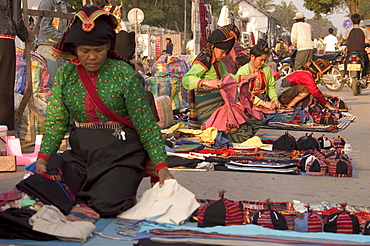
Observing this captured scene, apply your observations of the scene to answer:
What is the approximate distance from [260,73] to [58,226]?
5.42 m

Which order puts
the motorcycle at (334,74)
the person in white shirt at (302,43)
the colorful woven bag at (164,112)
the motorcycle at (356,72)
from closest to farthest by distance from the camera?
the colorful woven bag at (164,112)
the person in white shirt at (302,43)
the motorcycle at (356,72)
the motorcycle at (334,74)

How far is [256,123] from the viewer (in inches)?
302

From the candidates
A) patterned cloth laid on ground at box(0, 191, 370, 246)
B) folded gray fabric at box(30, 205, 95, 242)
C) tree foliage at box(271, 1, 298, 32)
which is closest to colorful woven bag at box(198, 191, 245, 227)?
patterned cloth laid on ground at box(0, 191, 370, 246)

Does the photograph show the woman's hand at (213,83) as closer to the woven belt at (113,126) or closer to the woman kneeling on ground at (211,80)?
the woman kneeling on ground at (211,80)

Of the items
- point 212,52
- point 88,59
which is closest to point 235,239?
point 88,59

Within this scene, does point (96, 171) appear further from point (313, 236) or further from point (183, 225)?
point (313, 236)

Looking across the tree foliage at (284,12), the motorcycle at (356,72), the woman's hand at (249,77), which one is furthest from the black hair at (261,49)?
the tree foliage at (284,12)

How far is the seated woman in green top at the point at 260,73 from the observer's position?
8211 mm

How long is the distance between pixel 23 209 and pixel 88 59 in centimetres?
101

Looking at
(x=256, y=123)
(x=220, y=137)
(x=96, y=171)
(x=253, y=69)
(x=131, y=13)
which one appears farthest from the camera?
(x=131, y=13)

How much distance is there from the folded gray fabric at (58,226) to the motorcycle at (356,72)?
12.7m

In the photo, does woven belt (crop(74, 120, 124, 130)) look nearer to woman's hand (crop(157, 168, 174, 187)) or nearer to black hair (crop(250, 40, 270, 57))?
woman's hand (crop(157, 168, 174, 187))

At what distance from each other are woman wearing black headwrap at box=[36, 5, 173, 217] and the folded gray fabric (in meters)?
0.38

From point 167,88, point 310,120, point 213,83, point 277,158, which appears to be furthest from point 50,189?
point 167,88
